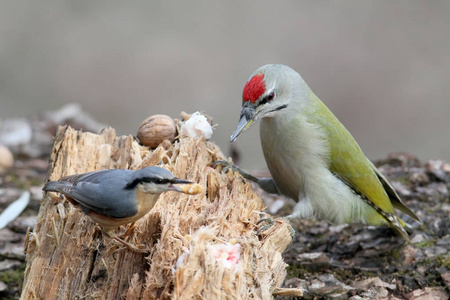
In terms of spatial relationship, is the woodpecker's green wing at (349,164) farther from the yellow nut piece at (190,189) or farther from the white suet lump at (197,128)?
the yellow nut piece at (190,189)

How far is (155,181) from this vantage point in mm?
3105

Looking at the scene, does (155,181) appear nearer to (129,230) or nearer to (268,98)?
(129,230)

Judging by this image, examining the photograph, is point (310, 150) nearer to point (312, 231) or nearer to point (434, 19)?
point (312, 231)

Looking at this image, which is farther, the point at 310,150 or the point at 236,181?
the point at 310,150

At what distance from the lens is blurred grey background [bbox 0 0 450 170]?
8.02m

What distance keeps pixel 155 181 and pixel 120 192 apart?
221 millimetres

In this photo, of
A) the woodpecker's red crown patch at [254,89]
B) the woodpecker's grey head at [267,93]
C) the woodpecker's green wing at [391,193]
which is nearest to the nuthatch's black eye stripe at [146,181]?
the woodpecker's grey head at [267,93]

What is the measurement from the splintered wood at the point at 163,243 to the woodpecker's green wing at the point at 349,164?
30.1 inches

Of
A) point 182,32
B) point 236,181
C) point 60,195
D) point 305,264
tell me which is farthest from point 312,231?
point 182,32

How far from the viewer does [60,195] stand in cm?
372

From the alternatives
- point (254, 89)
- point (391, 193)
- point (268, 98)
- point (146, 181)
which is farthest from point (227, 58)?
point (146, 181)

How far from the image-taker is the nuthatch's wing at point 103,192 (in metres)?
3.15

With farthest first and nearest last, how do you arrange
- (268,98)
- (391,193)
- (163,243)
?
1. (391,193)
2. (268,98)
3. (163,243)

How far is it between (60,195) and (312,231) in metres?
2.15
